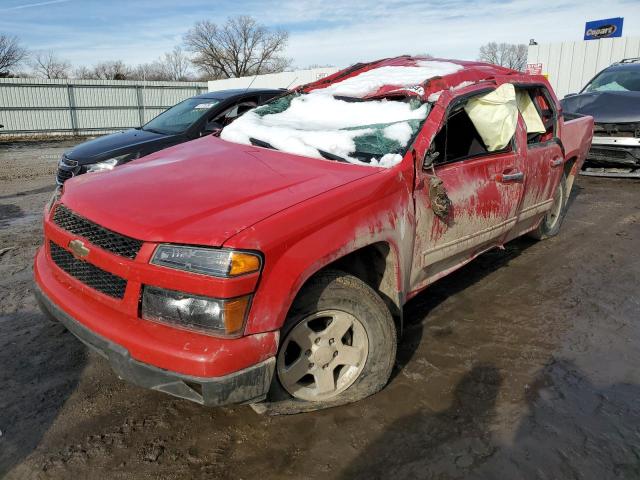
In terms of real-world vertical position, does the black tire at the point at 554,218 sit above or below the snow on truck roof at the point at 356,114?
below

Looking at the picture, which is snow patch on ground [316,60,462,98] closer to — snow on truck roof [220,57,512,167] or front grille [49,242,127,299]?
snow on truck roof [220,57,512,167]

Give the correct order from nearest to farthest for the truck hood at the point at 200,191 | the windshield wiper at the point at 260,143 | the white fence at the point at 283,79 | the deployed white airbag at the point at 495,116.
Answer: the truck hood at the point at 200,191 → the windshield wiper at the point at 260,143 → the deployed white airbag at the point at 495,116 → the white fence at the point at 283,79

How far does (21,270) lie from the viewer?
15.3ft

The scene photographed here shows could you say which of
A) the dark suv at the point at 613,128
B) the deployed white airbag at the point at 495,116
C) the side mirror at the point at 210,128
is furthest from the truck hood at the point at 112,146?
the dark suv at the point at 613,128

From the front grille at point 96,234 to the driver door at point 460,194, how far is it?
62.8 inches

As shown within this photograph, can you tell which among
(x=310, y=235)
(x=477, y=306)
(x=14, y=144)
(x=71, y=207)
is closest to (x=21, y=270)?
(x=71, y=207)

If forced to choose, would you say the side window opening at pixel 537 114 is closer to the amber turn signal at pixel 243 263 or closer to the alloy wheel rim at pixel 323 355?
the alloy wheel rim at pixel 323 355

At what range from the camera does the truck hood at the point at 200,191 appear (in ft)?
7.22

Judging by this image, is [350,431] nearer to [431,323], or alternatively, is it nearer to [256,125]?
[431,323]

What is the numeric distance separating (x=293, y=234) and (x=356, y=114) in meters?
1.54

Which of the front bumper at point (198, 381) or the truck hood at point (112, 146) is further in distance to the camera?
the truck hood at point (112, 146)

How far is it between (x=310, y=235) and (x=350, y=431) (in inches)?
40.5

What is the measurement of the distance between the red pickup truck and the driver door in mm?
13

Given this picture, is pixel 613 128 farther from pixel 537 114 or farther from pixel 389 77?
pixel 389 77
